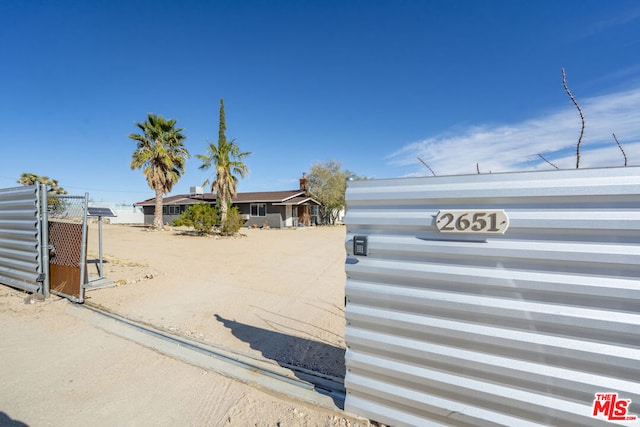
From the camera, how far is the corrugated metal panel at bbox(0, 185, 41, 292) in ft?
16.4

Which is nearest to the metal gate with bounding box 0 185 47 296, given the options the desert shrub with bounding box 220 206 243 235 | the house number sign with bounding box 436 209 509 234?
the house number sign with bounding box 436 209 509 234

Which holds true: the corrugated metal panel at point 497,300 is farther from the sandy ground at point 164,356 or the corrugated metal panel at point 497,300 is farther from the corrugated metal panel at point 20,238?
the corrugated metal panel at point 20,238

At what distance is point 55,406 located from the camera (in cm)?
230

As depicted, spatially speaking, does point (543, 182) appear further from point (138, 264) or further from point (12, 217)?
point (138, 264)

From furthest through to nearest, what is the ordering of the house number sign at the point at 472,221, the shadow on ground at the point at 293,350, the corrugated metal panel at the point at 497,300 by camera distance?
the shadow on ground at the point at 293,350
the house number sign at the point at 472,221
the corrugated metal panel at the point at 497,300

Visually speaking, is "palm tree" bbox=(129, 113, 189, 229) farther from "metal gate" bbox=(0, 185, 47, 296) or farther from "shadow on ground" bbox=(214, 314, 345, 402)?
"shadow on ground" bbox=(214, 314, 345, 402)

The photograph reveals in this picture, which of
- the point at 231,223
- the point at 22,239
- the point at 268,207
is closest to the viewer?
the point at 22,239

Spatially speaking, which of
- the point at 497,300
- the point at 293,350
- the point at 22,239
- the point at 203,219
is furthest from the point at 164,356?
the point at 203,219

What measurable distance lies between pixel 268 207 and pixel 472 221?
84.9 feet

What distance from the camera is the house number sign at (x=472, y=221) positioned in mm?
1595

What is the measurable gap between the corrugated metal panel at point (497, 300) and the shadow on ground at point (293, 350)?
102 cm

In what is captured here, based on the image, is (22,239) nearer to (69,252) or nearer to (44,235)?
(44,235)

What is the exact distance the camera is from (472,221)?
1.67 m

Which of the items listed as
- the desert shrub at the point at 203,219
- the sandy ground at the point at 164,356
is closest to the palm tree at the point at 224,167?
the desert shrub at the point at 203,219
